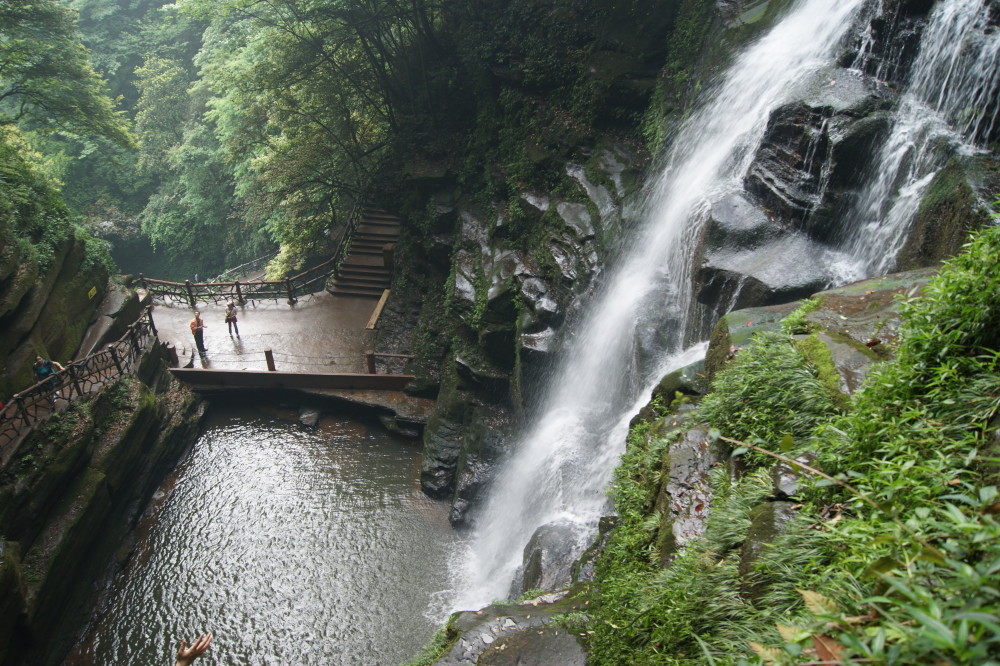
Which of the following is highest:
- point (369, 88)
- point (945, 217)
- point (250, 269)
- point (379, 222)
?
point (369, 88)

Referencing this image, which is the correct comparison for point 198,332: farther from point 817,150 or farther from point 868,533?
point 868,533

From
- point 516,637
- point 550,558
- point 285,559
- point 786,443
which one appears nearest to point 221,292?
point 285,559

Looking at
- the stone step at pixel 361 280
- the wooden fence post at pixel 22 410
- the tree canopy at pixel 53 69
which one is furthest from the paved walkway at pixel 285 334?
the tree canopy at pixel 53 69

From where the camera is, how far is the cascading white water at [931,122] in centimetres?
641

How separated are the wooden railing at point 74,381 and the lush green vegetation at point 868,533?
11298 mm

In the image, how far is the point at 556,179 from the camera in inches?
561

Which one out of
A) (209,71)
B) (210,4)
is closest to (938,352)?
(210,4)

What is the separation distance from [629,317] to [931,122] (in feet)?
16.6

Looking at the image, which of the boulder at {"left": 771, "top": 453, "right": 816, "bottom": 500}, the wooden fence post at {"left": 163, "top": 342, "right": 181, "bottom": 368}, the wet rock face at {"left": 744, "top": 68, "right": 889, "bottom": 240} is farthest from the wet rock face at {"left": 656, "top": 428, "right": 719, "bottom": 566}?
the wooden fence post at {"left": 163, "top": 342, "right": 181, "bottom": 368}

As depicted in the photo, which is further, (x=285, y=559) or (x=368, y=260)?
(x=368, y=260)

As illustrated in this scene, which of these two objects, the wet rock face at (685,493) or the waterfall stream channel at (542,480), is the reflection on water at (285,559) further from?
the wet rock face at (685,493)

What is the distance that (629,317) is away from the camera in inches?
405

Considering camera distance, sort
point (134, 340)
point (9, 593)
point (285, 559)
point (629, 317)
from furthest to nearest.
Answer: point (134, 340), point (285, 559), point (629, 317), point (9, 593)

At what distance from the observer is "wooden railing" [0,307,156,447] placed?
34.2 ft
